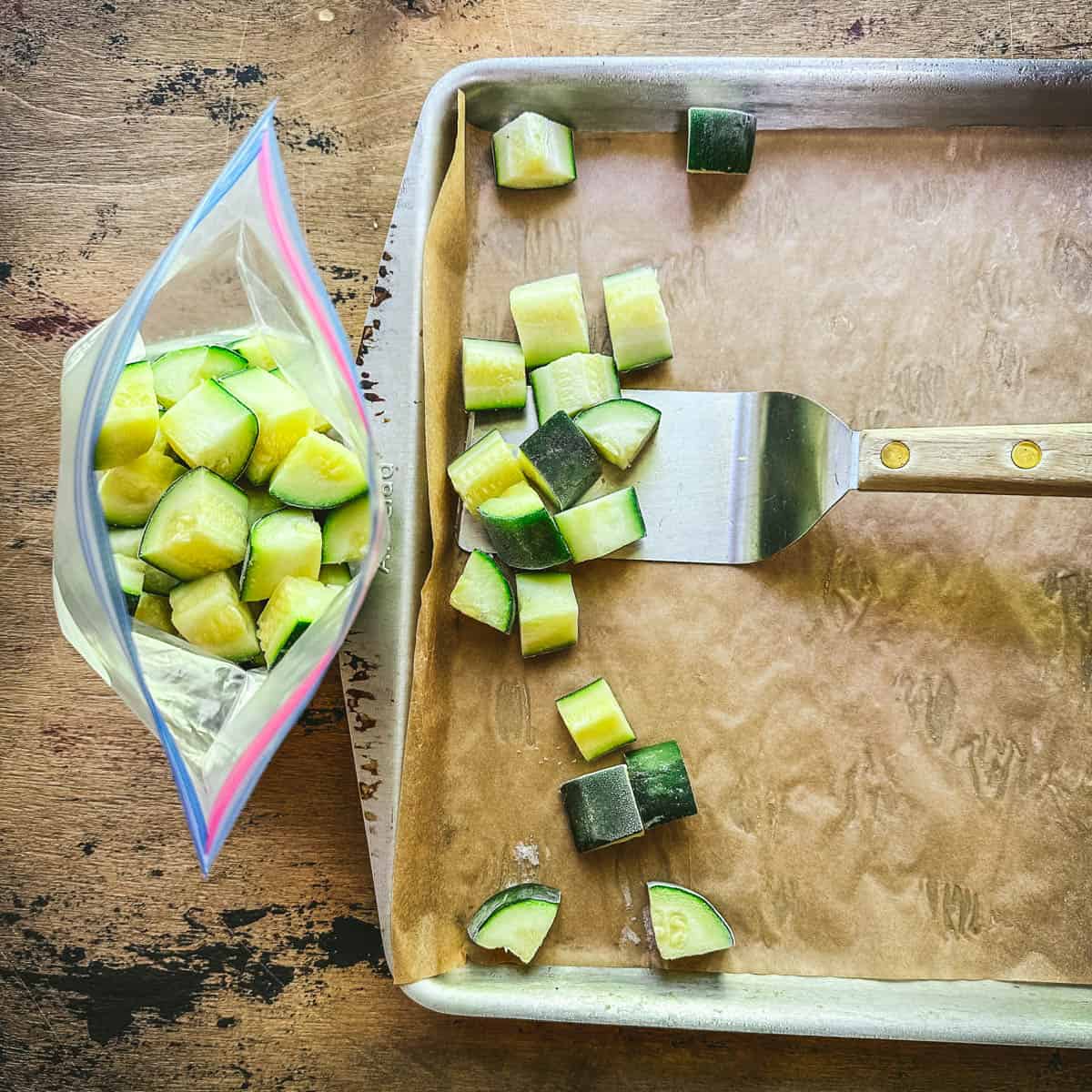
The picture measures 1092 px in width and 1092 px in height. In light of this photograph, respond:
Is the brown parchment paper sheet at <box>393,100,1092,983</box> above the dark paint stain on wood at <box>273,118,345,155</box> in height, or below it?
below

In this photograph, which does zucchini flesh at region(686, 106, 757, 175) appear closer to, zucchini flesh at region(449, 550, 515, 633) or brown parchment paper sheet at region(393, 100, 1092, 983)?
brown parchment paper sheet at region(393, 100, 1092, 983)

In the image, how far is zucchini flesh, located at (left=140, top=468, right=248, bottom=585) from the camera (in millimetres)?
1445

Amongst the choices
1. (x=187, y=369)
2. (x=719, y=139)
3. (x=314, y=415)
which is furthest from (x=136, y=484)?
(x=719, y=139)

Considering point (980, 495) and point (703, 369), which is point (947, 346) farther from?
point (703, 369)

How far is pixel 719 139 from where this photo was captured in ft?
5.59

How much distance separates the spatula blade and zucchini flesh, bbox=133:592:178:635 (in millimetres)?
508

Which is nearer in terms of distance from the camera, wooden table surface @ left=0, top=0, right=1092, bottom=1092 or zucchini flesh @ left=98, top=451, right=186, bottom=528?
zucchini flesh @ left=98, top=451, right=186, bottom=528

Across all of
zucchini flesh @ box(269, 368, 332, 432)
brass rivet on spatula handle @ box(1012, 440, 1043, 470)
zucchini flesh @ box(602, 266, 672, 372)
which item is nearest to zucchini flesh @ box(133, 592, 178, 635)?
zucchini flesh @ box(269, 368, 332, 432)

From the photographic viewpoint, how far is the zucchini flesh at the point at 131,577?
154cm

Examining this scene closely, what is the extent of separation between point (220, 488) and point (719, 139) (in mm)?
1062

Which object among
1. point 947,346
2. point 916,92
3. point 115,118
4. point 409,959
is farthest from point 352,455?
point 916,92

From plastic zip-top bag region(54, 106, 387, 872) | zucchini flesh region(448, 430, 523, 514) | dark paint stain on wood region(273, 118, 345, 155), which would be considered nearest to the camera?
plastic zip-top bag region(54, 106, 387, 872)

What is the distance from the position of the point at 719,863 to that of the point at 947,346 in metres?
1.01

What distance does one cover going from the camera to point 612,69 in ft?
5.62
